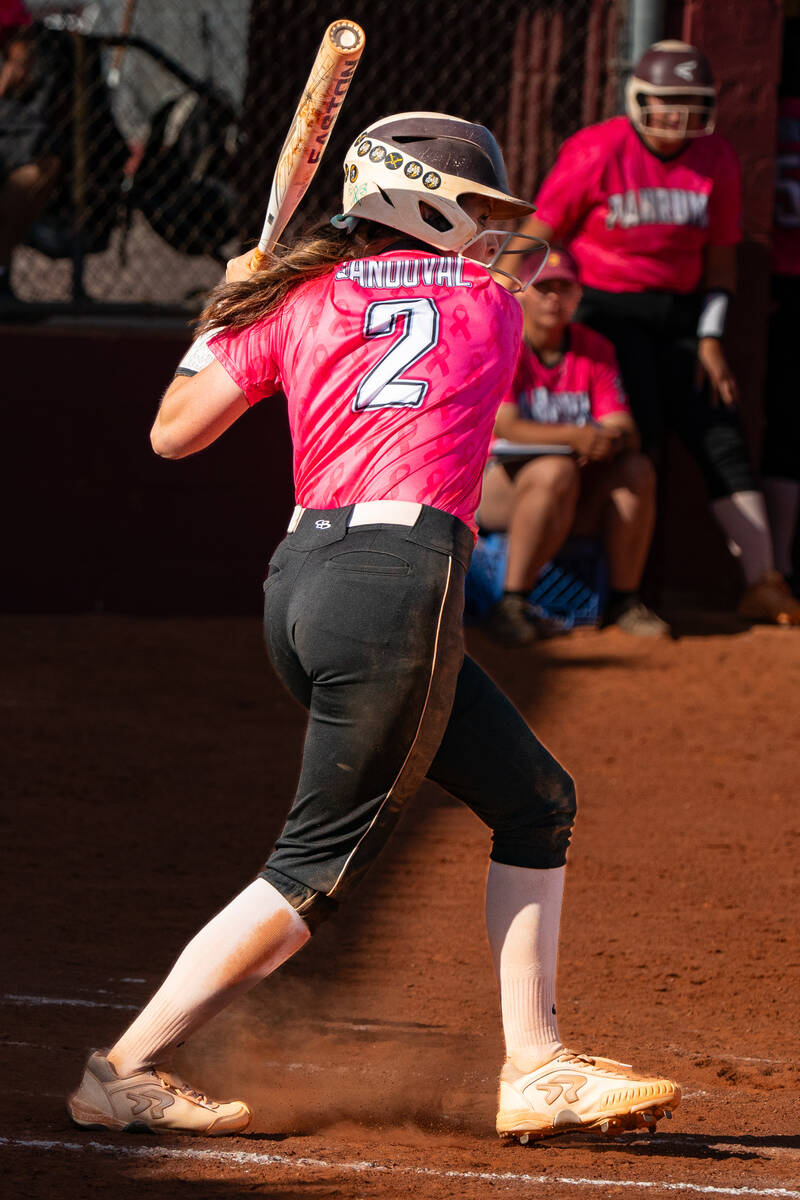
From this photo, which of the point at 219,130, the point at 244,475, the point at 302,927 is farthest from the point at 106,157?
the point at 302,927

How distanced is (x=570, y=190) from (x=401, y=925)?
14.5 ft

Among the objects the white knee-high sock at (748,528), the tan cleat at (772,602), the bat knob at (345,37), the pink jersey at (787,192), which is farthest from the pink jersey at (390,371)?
the pink jersey at (787,192)

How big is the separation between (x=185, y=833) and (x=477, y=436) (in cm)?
281

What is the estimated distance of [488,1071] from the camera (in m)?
3.75

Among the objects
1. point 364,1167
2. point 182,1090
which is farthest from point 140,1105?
point 364,1167

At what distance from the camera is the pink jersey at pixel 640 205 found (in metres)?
7.97

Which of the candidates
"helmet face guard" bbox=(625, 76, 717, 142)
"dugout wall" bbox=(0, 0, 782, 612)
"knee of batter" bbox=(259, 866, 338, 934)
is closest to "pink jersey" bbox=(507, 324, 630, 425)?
"dugout wall" bbox=(0, 0, 782, 612)

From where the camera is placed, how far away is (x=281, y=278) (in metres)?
3.18

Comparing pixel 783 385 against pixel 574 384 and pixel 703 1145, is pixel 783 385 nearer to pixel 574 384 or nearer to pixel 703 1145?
pixel 574 384

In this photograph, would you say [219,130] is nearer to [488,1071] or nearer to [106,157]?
[106,157]

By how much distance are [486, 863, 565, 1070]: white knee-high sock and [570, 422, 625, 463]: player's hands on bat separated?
15.2ft

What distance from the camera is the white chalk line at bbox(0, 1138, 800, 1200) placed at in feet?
9.89

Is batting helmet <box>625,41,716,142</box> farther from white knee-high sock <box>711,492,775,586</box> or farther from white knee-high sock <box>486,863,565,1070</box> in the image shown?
white knee-high sock <box>486,863,565,1070</box>

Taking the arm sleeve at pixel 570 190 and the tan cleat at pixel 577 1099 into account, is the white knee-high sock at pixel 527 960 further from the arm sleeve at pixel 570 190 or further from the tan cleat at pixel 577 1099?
the arm sleeve at pixel 570 190
